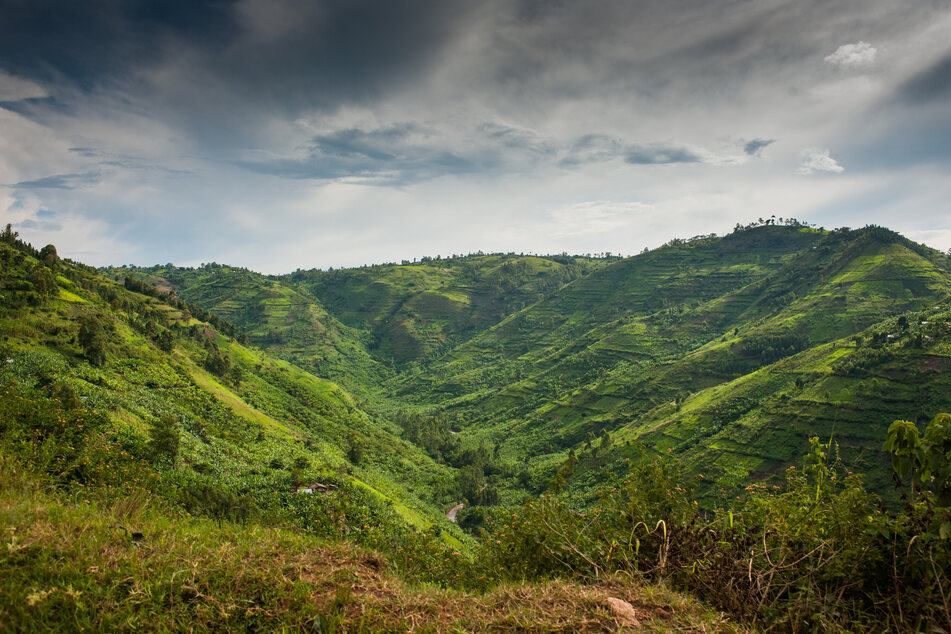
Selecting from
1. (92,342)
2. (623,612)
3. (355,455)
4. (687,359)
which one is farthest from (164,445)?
Result: (687,359)

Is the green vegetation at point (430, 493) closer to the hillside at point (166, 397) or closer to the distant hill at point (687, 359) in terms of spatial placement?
the hillside at point (166, 397)

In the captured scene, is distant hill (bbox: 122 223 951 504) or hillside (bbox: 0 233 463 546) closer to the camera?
hillside (bbox: 0 233 463 546)

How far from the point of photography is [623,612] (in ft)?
12.2

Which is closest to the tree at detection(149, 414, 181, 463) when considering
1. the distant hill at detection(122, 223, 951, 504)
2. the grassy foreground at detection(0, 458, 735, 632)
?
the grassy foreground at detection(0, 458, 735, 632)

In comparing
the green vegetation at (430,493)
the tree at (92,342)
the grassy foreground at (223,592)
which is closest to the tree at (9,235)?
the green vegetation at (430,493)

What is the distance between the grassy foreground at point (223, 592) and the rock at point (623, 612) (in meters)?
0.02

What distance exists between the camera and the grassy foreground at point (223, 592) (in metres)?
3.09

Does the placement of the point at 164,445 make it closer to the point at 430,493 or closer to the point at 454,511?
the point at 430,493

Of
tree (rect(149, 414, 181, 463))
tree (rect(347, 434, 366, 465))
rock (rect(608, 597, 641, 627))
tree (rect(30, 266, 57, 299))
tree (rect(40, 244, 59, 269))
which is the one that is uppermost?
tree (rect(40, 244, 59, 269))

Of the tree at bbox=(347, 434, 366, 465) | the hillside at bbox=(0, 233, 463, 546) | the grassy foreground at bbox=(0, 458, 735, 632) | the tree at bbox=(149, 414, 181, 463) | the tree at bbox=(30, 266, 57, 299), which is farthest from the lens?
the tree at bbox=(347, 434, 366, 465)

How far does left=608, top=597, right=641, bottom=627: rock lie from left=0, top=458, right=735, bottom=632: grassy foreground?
0.06 feet

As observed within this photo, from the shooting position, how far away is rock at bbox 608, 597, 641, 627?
3572mm

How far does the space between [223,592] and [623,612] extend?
365 cm

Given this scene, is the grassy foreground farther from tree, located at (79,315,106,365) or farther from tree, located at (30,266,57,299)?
tree, located at (30,266,57,299)
